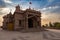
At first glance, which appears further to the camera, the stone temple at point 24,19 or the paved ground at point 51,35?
the stone temple at point 24,19

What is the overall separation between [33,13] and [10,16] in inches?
362

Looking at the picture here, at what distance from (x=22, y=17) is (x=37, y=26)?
5269 mm

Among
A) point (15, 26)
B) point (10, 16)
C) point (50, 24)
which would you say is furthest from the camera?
point (50, 24)

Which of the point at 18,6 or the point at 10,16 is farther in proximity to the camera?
the point at 10,16

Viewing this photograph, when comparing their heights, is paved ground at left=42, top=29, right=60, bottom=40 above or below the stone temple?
below

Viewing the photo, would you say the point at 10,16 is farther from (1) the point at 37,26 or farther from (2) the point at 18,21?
(1) the point at 37,26

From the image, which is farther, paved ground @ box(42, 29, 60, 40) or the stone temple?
the stone temple

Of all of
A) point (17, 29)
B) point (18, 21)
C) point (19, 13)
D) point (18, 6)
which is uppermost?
point (18, 6)

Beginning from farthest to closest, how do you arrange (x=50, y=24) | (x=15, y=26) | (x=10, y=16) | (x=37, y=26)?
1. (x=50, y=24)
2. (x=10, y=16)
3. (x=37, y=26)
4. (x=15, y=26)

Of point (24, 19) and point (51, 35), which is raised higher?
point (24, 19)

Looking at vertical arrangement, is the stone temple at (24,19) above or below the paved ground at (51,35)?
above

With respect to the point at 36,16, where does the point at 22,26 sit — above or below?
below

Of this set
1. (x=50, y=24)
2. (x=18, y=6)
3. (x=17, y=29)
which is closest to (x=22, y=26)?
(x=17, y=29)

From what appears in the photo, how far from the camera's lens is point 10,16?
36.2 meters
